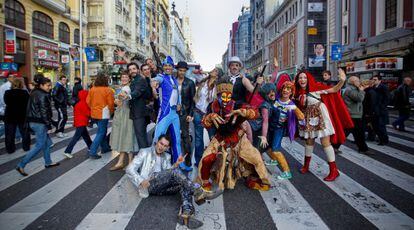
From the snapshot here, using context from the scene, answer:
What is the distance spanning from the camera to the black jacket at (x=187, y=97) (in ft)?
18.8

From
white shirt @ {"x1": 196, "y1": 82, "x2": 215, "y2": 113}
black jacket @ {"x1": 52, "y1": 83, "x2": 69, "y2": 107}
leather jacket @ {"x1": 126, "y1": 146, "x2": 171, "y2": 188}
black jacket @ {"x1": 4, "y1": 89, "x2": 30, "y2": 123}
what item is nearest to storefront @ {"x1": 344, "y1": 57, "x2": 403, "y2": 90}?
white shirt @ {"x1": 196, "y1": 82, "x2": 215, "y2": 113}

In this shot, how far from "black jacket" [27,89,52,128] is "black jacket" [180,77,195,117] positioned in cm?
249

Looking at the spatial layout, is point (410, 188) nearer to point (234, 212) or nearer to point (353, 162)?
point (353, 162)

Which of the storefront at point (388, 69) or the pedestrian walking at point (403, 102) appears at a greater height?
the storefront at point (388, 69)

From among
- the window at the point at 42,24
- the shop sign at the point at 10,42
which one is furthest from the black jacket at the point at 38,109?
the window at the point at 42,24

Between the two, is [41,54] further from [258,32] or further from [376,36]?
[258,32]

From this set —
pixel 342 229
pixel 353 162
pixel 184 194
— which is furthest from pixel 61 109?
pixel 342 229

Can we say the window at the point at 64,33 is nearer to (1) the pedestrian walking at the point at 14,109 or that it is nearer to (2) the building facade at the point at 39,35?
(2) the building facade at the point at 39,35

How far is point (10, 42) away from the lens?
21797mm

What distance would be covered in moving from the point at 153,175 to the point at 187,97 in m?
2.04

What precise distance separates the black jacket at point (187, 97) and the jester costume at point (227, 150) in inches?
50.7

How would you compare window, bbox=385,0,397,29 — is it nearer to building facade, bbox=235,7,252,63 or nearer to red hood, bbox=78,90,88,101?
red hood, bbox=78,90,88,101

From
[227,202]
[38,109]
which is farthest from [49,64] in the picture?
[227,202]

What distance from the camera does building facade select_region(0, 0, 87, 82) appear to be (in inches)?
884
